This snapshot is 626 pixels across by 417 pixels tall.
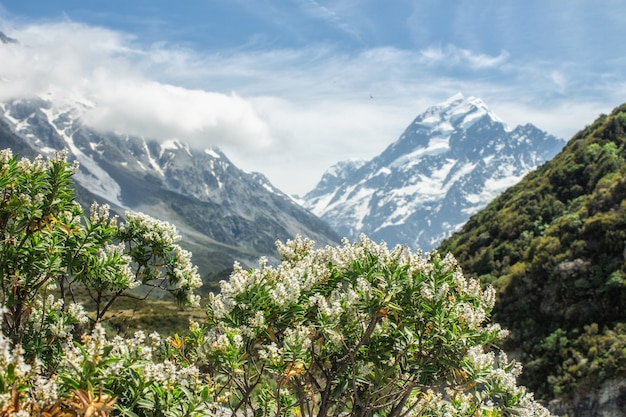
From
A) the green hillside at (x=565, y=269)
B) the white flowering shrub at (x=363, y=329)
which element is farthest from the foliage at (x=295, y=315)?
the green hillside at (x=565, y=269)

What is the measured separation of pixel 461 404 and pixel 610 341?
24.0m

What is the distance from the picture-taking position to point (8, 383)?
4.03 m

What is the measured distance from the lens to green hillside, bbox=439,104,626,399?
2845 centimetres

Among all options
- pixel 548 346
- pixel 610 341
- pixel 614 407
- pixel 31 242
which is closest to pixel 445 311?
pixel 31 242

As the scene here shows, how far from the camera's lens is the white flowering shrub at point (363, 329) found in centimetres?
675

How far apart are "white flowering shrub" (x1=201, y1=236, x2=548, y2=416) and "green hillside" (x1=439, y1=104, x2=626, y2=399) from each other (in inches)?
902

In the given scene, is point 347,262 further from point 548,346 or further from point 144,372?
point 548,346

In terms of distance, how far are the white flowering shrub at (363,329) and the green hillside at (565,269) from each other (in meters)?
22.9

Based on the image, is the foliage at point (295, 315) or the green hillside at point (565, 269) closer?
the foliage at point (295, 315)

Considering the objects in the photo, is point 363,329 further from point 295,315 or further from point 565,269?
point 565,269

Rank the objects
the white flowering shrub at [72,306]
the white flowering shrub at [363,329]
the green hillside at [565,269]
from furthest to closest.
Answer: the green hillside at [565,269] → the white flowering shrub at [363,329] → the white flowering shrub at [72,306]

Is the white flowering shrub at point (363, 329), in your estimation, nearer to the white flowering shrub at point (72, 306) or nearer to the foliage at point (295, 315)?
the foliage at point (295, 315)

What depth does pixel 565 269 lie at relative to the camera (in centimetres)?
3362

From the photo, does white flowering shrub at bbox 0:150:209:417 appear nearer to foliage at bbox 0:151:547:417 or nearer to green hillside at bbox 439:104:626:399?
foliage at bbox 0:151:547:417
